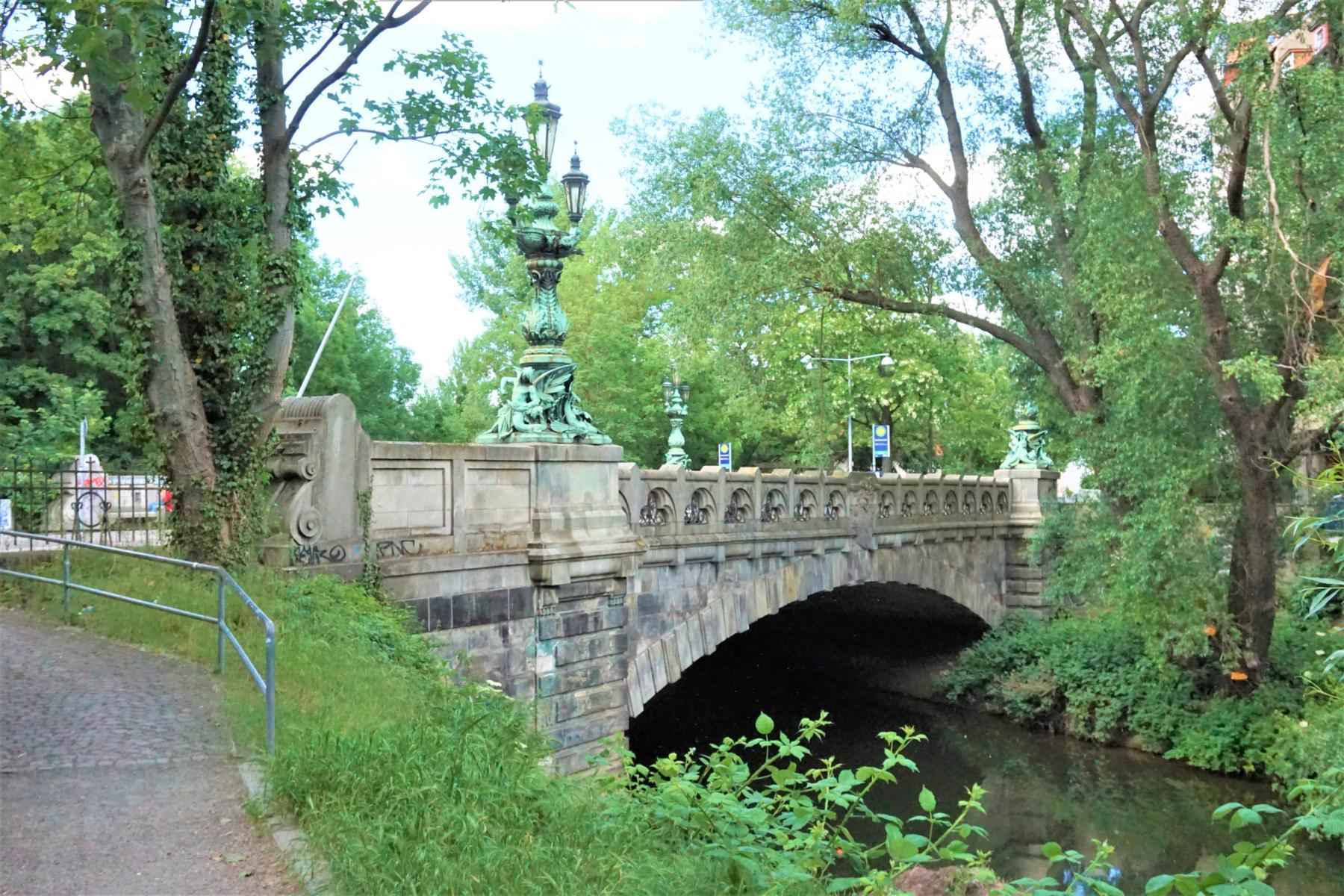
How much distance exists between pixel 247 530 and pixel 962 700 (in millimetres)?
16719

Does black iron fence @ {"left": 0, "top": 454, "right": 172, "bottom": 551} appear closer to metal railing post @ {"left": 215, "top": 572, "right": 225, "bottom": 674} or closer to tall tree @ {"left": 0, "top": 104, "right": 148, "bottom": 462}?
tall tree @ {"left": 0, "top": 104, "right": 148, "bottom": 462}

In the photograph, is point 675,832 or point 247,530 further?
point 247,530

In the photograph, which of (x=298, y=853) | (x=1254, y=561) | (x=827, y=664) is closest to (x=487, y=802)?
(x=298, y=853)

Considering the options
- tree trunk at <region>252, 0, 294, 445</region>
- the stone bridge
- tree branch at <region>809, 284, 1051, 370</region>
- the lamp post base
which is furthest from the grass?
tree branch at <region>809, 284, 1051, 370</region>

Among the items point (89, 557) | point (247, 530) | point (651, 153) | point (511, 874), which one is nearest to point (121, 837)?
point (511, 874)

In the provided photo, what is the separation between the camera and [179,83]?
724 cm

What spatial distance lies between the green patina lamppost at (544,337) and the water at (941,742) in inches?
287

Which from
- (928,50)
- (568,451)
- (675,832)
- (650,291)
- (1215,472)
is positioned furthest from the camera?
(650,291)

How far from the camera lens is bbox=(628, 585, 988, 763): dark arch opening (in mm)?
21266

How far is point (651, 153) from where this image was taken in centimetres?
1839

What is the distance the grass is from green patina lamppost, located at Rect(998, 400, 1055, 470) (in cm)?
1868

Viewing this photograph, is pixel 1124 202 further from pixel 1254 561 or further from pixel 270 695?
pixel 270 695

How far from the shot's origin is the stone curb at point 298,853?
4.15 meters

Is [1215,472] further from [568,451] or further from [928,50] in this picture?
[568,451]
